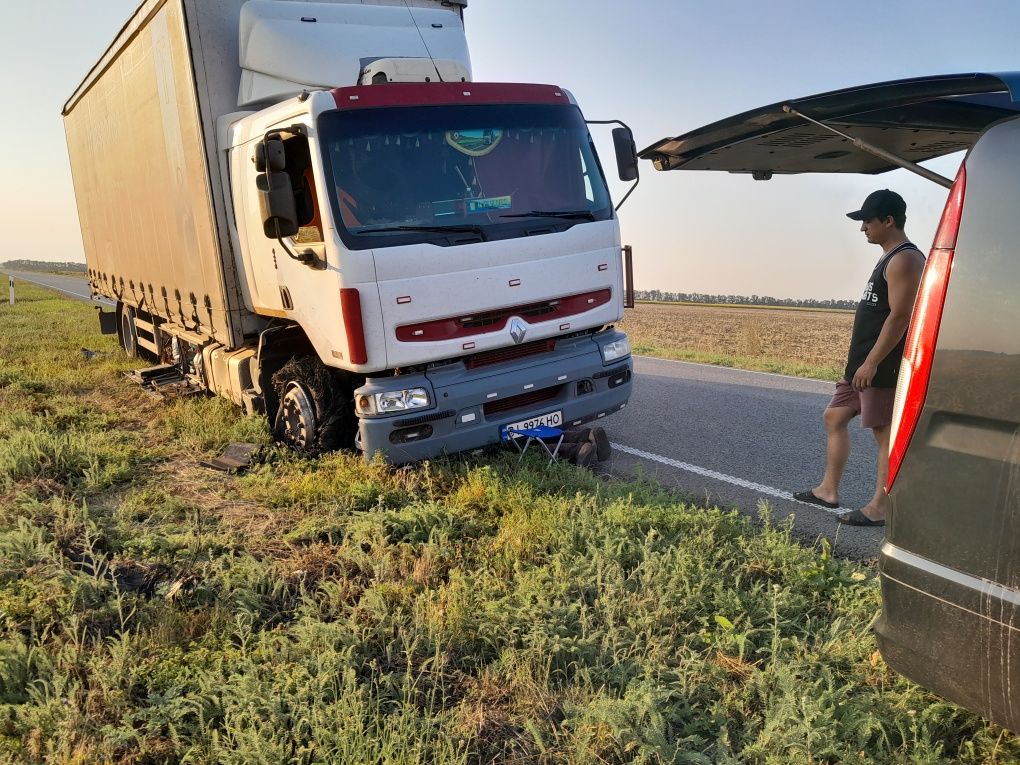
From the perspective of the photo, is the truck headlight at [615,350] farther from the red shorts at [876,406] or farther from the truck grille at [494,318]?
the red shorts at [876,406]

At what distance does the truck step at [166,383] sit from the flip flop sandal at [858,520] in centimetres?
698

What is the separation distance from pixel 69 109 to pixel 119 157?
13.6 ft

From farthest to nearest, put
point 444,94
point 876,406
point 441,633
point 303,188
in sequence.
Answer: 1. point 444,94
2. point 303,188
3. point 876,406
4. point 441,633

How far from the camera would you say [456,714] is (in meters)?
2.62

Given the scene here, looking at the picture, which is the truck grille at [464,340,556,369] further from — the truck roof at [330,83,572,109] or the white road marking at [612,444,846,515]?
the truck roof at [330,83,572,109]

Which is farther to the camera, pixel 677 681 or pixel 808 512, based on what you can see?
pixel 808 512

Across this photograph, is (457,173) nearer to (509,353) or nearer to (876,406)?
(509,353)

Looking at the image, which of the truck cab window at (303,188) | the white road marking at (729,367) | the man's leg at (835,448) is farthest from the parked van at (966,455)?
the white road marking at (729,367)

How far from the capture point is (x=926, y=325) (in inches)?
81.6

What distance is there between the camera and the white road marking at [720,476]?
486cm

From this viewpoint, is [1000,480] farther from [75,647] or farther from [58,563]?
[58,563]

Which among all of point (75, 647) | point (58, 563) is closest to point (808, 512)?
point (75, 647)

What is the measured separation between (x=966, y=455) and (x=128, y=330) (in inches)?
508

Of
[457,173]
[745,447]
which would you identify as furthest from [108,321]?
[745,447]
